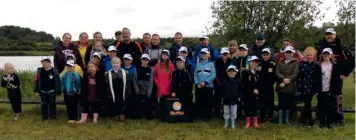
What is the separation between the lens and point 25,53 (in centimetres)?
3519

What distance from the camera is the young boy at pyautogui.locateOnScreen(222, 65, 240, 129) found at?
7.81 m

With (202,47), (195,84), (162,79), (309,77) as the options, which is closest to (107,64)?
(162,79)

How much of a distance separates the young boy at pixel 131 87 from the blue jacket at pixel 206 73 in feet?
4.52

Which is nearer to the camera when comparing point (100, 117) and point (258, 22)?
point (100, 117)

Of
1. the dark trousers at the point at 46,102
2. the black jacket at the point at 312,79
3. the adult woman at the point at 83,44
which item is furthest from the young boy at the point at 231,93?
the dark trousers at the point at 46,102

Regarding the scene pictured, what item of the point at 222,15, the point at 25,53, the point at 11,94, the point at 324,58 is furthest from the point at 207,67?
the point at 25,53

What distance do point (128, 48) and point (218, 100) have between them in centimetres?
233

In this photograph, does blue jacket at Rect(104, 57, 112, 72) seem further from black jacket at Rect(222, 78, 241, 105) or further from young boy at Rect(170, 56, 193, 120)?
black jacket at Rect(222, 78, 241, 105)

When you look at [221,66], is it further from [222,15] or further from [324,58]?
[222,15]

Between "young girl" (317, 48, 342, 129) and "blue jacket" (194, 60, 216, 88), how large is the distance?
2.13 meters

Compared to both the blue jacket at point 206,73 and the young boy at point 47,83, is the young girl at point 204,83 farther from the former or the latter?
the young boy at point 47,83

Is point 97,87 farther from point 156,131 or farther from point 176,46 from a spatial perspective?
point 176,46

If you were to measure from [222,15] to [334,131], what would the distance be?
456 inches

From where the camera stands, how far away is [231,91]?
7812mm
